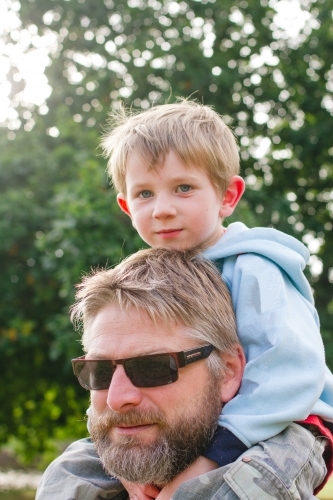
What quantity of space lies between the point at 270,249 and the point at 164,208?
0.46 meters

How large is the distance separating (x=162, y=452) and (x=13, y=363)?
1047 centimetres

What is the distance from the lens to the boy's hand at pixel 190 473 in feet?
7.67

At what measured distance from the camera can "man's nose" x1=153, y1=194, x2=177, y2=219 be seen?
8.97 feet

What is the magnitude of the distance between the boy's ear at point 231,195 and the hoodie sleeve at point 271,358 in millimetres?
474

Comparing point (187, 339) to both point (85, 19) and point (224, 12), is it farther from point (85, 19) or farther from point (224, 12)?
point (85, 19)

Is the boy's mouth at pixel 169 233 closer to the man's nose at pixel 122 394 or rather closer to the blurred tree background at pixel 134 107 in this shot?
the man's nose at pixel 122 394

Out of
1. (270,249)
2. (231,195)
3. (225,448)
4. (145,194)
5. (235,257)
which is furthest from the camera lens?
(231,195)

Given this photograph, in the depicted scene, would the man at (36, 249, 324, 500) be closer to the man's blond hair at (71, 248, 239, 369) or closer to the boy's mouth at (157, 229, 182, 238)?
the man's blond hair at (71, 248, 239, 369)

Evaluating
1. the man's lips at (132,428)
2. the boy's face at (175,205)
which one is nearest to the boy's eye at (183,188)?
the boy's face at (175,205)

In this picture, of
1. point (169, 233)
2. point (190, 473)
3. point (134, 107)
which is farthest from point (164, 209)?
point (134, 107)

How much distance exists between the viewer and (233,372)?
8.25 ft

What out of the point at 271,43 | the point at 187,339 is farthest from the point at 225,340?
the point at 271,43

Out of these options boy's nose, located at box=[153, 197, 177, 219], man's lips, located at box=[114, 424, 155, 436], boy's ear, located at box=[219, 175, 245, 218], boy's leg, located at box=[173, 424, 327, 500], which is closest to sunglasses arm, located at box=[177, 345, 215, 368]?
man's lips, located at box=[114, 424, 155, 436]

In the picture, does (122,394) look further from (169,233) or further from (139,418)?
(169,233)
